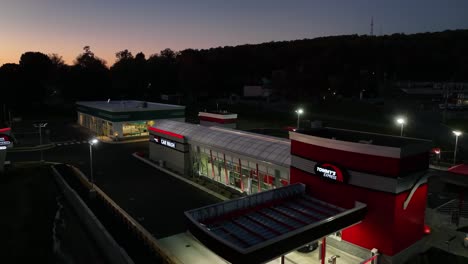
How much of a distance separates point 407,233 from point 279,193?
8009mm

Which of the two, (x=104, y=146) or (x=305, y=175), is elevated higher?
(x=305, y=175)

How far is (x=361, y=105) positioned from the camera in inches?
3469

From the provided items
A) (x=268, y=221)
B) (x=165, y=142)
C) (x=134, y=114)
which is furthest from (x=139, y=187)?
(x=134, y=114)

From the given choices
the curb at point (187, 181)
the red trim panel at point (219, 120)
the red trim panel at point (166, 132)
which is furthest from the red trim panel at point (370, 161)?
the red trim panel at point (219, 120)

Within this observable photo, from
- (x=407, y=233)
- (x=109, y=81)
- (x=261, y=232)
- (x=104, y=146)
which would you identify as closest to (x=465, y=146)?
(x=407, y=233)

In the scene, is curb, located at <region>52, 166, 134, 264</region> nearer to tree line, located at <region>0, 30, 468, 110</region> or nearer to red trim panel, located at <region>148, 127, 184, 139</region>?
red trim panel, located at <region>148, 127, 184, 139</region>

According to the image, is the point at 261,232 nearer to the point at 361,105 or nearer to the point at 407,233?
the point at 407,233

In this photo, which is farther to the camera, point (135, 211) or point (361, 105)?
point (361, 105)

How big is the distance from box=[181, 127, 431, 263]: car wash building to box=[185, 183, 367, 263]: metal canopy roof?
5 cm

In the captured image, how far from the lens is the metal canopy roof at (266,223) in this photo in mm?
15047

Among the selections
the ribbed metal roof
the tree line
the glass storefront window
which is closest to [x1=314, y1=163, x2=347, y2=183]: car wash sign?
the ribbed metal roof

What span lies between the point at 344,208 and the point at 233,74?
133441 mm

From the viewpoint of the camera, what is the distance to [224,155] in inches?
1368

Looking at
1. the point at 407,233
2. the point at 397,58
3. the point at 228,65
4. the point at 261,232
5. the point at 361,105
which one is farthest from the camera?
the point at 228,65
